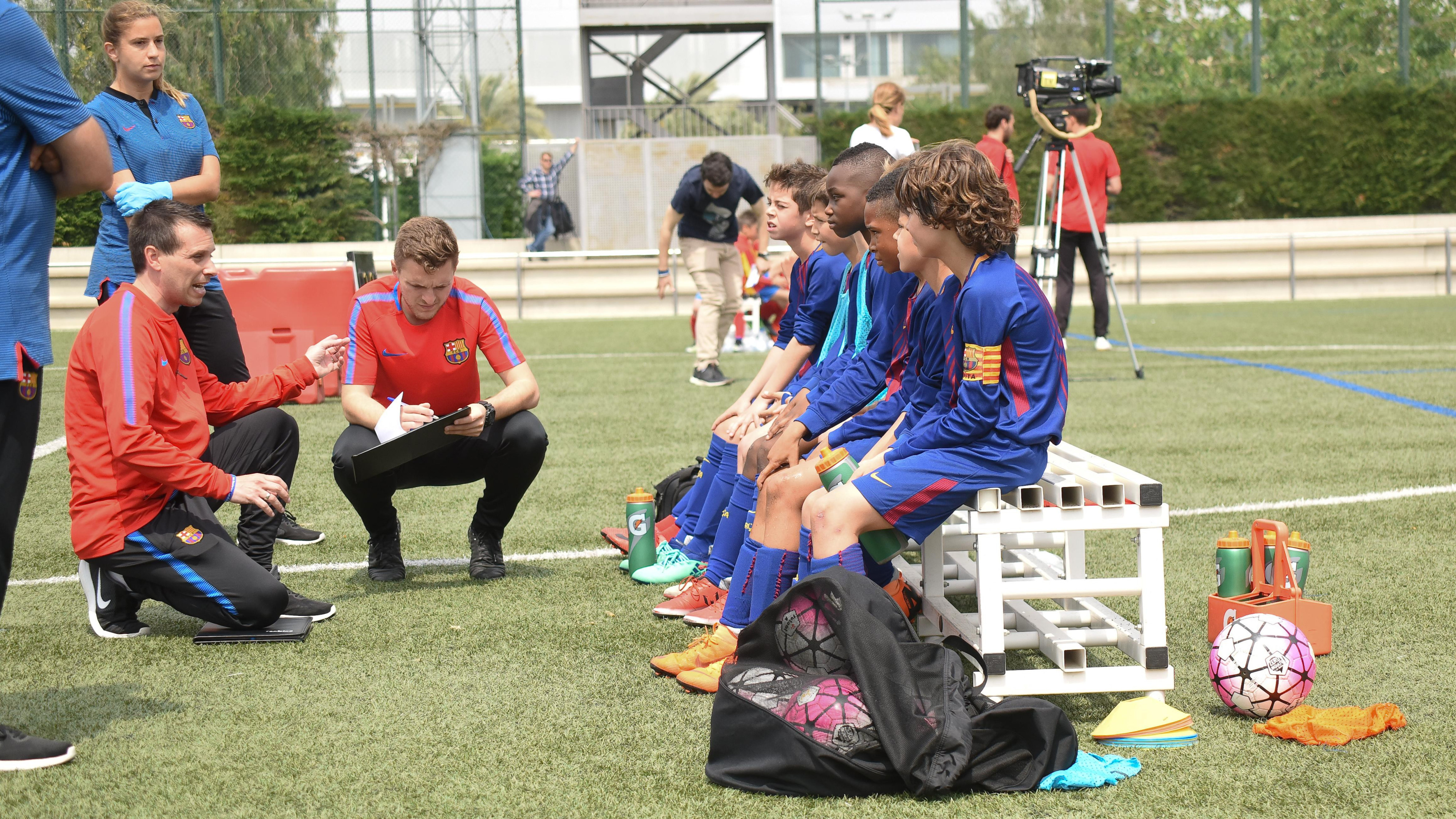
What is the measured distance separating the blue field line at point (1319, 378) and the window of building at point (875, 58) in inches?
397

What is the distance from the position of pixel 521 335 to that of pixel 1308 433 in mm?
10659

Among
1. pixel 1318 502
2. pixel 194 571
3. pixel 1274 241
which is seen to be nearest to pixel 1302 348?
pixel 1318 502

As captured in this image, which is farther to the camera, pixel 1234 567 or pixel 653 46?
pixel 653 46

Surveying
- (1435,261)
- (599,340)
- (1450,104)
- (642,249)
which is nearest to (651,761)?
(599,340)

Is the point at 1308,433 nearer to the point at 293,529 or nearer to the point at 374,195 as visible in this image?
the point at 293,529

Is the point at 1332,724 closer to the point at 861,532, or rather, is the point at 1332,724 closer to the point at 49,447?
the point at 861,532

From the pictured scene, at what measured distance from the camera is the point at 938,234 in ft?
11.1

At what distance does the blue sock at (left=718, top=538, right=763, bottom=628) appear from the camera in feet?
12.1

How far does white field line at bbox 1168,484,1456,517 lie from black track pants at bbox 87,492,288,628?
12.0 feet

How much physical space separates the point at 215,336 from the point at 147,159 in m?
0.75

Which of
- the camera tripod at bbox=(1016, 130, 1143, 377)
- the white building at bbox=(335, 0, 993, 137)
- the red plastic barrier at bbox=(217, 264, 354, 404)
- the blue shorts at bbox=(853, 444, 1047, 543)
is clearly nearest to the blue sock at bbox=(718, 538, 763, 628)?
the blue shorts at bbox=(853, 444, 1047, 543)

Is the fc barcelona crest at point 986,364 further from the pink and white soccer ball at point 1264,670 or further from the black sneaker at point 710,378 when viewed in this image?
the black sneaker at point 710,378

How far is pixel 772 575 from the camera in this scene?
3.63m

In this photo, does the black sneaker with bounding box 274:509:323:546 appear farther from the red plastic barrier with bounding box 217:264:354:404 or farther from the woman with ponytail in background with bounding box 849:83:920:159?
the woman with ponytail in background with bounding box 849:83:920:159
